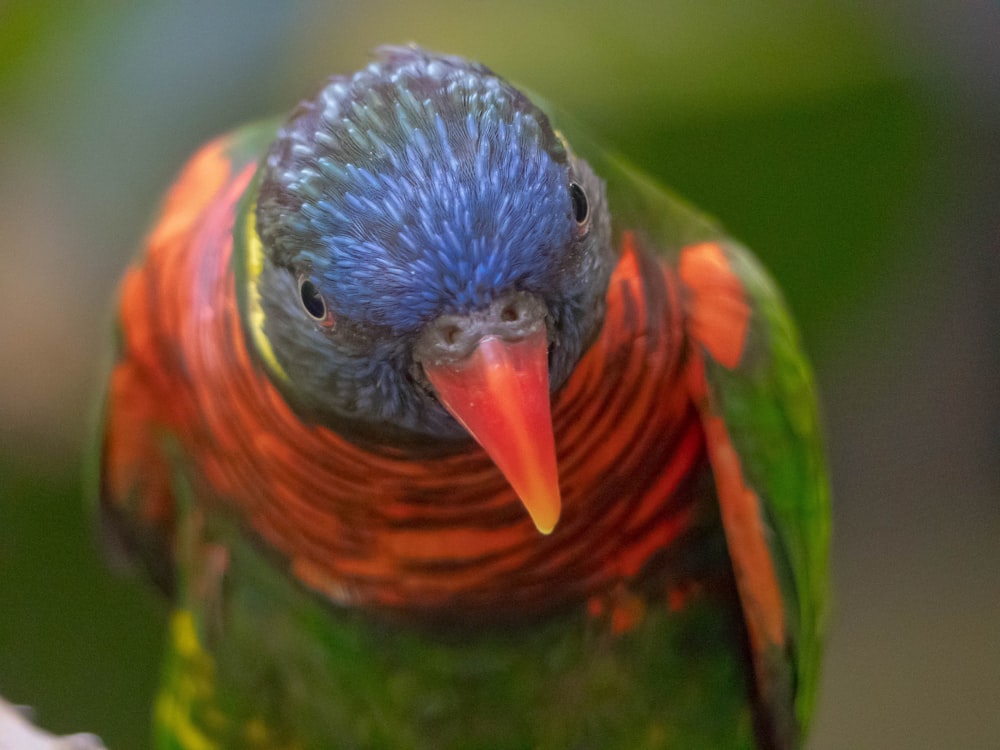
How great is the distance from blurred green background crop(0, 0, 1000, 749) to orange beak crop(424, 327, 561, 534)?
133cm

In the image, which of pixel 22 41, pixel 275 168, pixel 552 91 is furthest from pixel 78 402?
pixel 275 168

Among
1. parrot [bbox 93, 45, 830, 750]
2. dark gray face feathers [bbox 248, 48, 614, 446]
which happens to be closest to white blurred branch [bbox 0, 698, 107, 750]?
parrot [bbox 93, 45, 830, 750]

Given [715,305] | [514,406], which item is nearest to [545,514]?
[514,406]

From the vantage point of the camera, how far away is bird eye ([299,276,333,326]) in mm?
767

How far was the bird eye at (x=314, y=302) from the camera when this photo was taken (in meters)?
0.77

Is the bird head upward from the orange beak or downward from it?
→ upward

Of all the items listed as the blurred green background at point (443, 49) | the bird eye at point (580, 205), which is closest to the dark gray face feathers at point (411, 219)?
the bird eye at point (580, 205)

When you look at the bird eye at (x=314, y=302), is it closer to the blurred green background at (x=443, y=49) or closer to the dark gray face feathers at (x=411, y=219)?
the dark gray face feathers at (x=411, y=219)

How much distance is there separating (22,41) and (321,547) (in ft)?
4.55

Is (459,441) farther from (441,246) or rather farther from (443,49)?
(443,49)

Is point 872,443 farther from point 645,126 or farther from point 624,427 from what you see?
point 624,427

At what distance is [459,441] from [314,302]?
0.20 m

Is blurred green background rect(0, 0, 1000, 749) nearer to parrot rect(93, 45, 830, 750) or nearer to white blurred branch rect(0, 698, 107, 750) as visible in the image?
parrot rect(93, 45, 830, 750)

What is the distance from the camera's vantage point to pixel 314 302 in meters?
0.78
